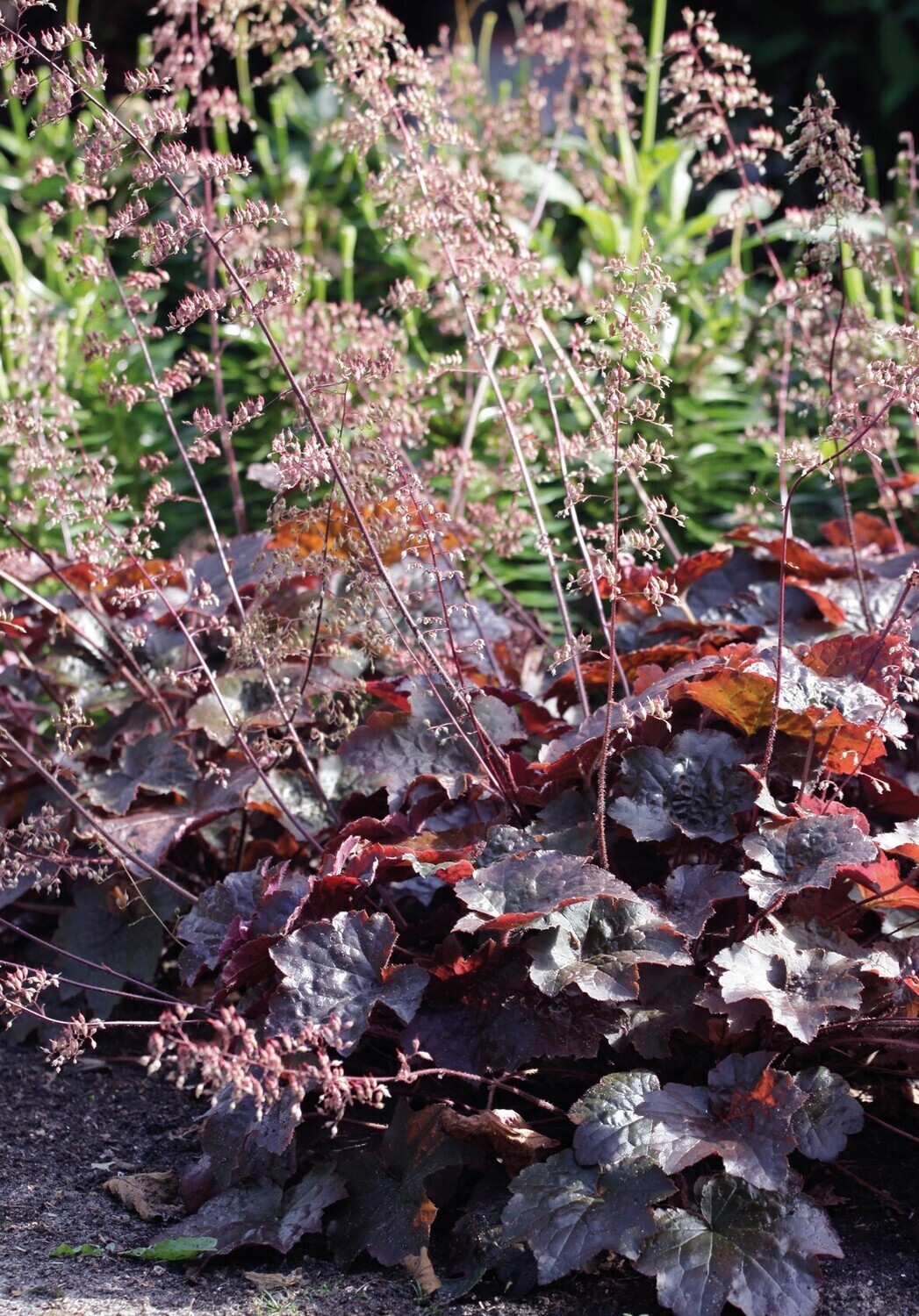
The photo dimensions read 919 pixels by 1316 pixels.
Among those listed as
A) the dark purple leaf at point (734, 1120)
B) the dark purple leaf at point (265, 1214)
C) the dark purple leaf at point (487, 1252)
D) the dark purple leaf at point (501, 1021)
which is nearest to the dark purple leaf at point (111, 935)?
the dark purple leaf at point (265, 1214)

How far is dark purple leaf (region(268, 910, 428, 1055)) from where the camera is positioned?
1.61 metres

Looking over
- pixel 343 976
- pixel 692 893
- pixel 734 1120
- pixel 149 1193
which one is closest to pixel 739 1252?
pixel 734 1120

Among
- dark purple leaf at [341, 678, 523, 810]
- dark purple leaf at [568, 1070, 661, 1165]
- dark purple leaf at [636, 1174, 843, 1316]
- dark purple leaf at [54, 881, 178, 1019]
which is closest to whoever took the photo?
dark purple leaf at [636, 1174, 843, 1316]

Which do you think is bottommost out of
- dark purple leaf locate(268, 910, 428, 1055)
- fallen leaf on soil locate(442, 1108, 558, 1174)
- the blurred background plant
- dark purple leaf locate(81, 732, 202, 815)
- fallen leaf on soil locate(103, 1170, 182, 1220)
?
fallen leaf on soil locate(103, 1170, 182, 1220)

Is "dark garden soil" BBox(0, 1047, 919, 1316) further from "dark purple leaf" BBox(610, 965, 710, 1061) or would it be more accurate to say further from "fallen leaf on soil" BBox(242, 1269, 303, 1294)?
"dark purple leaf" BBox(610, 965, 710, 1061)

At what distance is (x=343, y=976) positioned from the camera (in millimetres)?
1667

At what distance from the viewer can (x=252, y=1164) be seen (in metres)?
1.77

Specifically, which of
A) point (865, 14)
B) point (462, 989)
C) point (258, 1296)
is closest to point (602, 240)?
point (865, 14)

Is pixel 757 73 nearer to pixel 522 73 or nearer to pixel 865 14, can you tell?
pixel 865 14

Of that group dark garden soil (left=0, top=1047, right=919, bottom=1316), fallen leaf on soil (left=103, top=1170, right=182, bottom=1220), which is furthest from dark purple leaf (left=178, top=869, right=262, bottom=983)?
fallen leaf on soil (left=103, top=1170, right=182, bottom=1220)

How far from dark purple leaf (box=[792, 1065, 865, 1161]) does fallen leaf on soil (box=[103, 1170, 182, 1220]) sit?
861 millimetres

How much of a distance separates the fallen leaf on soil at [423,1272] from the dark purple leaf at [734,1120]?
32cm

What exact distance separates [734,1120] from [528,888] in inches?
14.7

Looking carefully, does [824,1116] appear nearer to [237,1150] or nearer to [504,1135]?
[504,1135]
